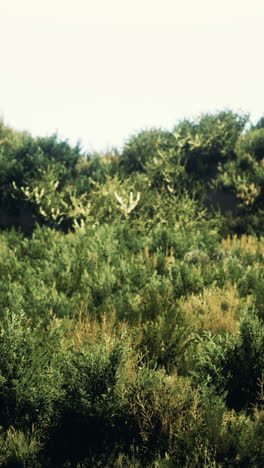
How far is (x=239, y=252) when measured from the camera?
1143cm

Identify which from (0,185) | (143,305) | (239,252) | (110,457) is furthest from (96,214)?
(110,457)

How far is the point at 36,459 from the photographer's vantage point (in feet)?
13.4

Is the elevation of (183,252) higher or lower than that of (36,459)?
higher

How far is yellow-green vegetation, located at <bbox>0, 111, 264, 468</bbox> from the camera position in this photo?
4.14m

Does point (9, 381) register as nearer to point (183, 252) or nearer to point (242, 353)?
point (242, 353)

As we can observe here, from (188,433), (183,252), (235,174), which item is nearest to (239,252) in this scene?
(183,252)

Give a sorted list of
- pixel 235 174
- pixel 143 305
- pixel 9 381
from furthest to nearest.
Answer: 1. pixel 235 174
2. pixel 143 305
3. pixel 9 381

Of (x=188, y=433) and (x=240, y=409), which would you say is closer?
(x=188, y=433)

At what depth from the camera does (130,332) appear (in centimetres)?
593

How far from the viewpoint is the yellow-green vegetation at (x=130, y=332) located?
414cm

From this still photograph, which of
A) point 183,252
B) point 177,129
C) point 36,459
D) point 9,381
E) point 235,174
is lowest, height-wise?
point 36,459

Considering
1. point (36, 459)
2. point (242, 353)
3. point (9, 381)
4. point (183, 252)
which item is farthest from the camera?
point (183, 252)

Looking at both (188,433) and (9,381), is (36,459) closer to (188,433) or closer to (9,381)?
(9,381)

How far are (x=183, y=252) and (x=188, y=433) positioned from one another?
753 centimetres
